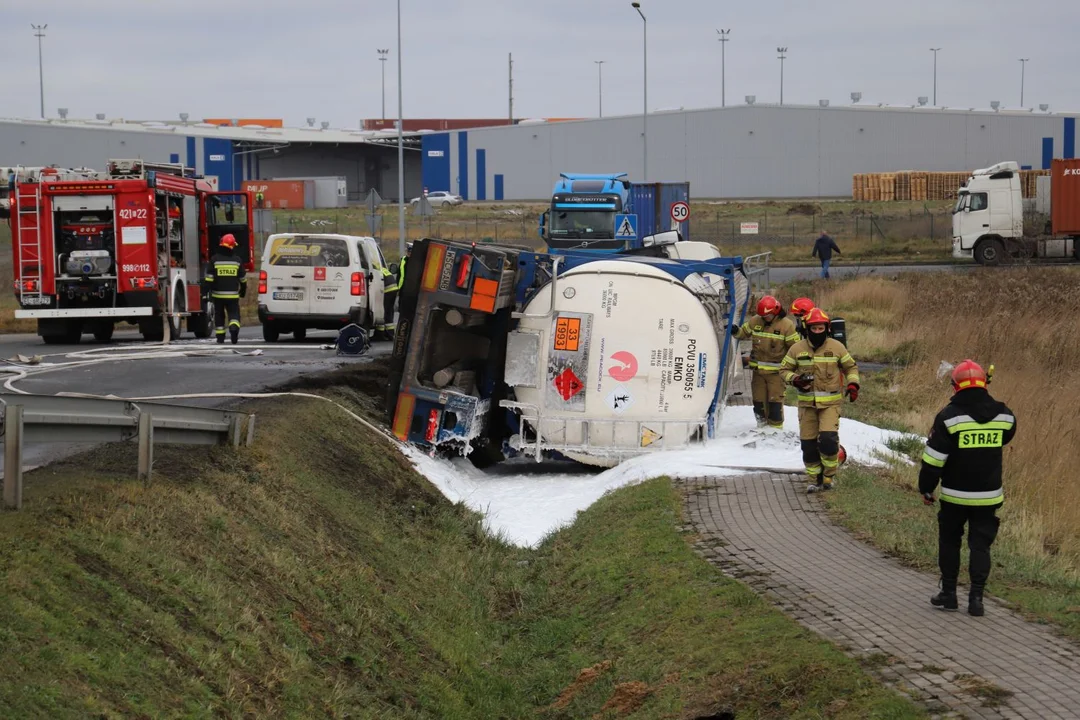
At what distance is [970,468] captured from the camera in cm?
781

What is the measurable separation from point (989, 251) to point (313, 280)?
31051mm

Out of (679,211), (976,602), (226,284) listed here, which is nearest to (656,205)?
(679,211)

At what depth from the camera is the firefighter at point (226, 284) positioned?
858 inches

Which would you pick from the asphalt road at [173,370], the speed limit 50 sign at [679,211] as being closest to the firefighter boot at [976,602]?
the asphalt road at [173,370]

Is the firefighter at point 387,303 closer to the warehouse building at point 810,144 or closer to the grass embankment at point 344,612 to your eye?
the grass embankment at point 344,612

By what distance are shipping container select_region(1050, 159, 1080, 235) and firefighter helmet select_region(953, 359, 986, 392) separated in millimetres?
40335

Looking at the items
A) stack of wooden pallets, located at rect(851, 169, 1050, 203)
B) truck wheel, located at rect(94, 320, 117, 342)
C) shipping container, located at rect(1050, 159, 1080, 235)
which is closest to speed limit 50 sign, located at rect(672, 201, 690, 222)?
shipping container, located at rect(1050, 159, 1080, 235)

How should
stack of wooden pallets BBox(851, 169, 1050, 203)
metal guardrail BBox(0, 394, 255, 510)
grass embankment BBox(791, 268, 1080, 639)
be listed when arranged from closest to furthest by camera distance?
metal guardrail BBox(0, 394, 255, 510), grass embankment BBox(791, 268, 1080, 639), stack of wooden pallets BBox(851, 169, 1050, 203)

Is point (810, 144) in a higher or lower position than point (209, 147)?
lower

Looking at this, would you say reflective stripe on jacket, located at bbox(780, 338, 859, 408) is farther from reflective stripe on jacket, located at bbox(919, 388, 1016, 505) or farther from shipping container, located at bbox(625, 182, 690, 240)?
shipping container, located at bbox(625, 182, 690, 240)

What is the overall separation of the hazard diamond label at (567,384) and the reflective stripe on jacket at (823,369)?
10.4ft

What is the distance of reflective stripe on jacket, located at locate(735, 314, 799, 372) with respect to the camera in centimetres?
1436

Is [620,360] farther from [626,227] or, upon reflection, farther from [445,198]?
[445,198]

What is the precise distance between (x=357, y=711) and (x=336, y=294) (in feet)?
51.9
